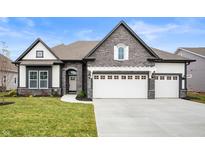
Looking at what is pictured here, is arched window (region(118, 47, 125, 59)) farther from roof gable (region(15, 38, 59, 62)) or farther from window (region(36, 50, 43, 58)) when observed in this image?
window (region(36, 50, 43, 58))

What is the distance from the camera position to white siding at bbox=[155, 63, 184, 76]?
20.4 m

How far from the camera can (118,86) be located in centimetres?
1922

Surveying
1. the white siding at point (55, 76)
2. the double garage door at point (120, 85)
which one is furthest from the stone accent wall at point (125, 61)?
the white siding at point (55, 76)

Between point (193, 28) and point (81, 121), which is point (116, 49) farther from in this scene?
point (193, 28)

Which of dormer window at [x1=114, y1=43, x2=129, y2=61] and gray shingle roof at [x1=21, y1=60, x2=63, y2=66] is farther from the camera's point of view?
gray shingle roof at [x1=21, y1=60, x2=63, y2=66]

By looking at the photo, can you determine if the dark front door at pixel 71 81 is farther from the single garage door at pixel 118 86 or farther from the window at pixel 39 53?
the single garage door at pixel 118 86

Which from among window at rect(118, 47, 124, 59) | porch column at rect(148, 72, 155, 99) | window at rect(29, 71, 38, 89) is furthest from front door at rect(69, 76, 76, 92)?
porch column at rect(148, 72, 155, 99)

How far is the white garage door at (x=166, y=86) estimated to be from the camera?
2028 centimetres

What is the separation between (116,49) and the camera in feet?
63.2

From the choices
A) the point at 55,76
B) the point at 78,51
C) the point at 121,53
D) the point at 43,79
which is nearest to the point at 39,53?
the point at 43,79

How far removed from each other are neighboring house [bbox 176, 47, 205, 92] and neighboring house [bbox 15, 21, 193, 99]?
9.18 metres

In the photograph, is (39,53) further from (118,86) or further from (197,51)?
(197,51)
